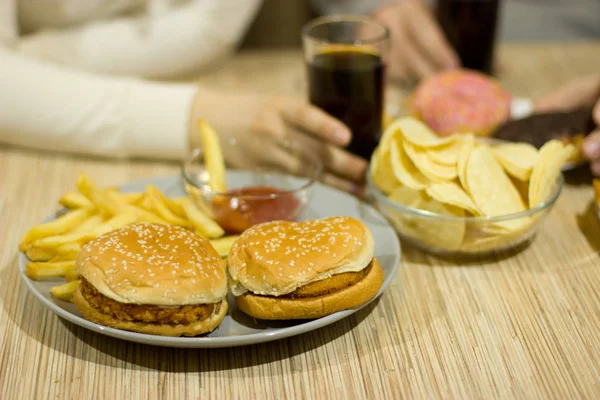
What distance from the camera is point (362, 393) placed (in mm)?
897

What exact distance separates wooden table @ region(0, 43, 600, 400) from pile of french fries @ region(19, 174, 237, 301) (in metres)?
0.08

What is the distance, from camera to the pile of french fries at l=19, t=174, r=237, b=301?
102 cm

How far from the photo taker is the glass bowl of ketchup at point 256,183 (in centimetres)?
118

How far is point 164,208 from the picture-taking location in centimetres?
117

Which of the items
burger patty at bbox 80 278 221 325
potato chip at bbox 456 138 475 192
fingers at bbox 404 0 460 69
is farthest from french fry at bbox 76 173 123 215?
fingers at bbox 404 0 460 69

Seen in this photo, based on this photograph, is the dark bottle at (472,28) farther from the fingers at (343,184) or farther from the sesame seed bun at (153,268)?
the sesame seed bun at (153,268)

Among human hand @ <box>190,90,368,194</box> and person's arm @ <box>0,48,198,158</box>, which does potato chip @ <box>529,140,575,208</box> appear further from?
person's arm @ <box>0,48,198,158</box>

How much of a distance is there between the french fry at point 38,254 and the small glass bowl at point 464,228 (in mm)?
580

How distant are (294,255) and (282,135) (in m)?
0.55

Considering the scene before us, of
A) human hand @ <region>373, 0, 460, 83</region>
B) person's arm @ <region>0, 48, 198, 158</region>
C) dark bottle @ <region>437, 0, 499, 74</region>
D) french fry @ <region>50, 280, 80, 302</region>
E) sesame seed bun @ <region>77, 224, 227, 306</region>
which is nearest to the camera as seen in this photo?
sesame seed bun @ <region>77, 224, 227, 306</region>

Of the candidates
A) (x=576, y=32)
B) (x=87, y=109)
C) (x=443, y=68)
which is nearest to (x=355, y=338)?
(x=87, y=109)

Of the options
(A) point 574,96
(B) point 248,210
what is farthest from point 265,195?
(A) point 574,96

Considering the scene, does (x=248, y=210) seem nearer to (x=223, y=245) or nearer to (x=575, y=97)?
(x=223, y=245)


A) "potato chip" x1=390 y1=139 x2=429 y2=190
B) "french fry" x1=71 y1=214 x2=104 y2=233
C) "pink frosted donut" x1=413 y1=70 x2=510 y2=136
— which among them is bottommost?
"pink frosted donut" x1=413 y1=70 x2=510 y2=136
